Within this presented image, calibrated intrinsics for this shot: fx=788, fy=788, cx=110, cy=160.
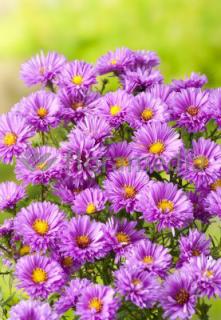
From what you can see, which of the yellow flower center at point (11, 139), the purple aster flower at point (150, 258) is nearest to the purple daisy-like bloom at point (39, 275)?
the purple aster flower at point (150, 258)

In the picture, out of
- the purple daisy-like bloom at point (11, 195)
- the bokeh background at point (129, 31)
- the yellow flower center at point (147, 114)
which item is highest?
the bokeh background at point (129, 31)

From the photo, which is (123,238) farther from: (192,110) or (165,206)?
(192,110)

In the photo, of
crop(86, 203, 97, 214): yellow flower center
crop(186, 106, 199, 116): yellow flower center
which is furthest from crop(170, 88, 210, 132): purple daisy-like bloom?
crop(86, 203, 97, 214): yellow flower center

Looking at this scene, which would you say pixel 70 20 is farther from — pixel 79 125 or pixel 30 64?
pixel 79 125

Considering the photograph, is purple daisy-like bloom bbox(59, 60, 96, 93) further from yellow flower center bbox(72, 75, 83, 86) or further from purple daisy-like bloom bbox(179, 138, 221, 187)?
purple daisy-like bloom bbox(179, 138, 221, 187)

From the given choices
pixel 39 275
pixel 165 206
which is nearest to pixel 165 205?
pixel 165 206

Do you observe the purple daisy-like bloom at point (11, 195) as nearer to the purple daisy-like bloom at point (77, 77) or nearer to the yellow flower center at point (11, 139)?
the yellow flower center at point (11, 139)

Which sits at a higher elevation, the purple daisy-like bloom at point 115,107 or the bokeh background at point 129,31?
the bokeh background at point 129,31
